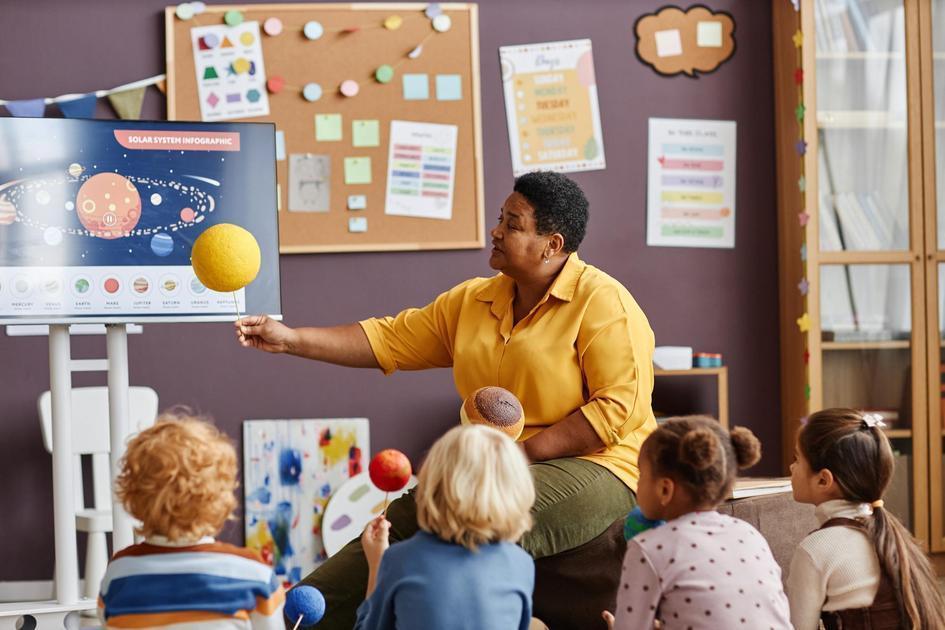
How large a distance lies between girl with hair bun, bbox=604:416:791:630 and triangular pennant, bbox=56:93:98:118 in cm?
255

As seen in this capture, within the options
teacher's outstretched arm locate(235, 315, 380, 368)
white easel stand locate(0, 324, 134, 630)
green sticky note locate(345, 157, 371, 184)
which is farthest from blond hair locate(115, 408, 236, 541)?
green sticky note locate(345, 157, 371, 184)

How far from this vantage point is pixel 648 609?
1.62 m

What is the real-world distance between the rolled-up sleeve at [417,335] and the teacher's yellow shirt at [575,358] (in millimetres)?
111

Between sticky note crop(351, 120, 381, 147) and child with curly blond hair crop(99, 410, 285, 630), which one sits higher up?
sticky note crop(351, 120, 381, 147)

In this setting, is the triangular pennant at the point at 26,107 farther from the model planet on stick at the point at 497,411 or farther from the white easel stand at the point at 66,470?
the model planet on stick at the point at 497,411

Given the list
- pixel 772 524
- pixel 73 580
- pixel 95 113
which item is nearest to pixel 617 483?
pixel 772 524

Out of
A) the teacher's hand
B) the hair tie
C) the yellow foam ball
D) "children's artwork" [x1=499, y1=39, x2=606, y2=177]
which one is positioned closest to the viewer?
the hair tie

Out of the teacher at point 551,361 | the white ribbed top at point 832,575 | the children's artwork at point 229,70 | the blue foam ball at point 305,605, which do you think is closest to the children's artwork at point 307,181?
the children's artwork at point 229,70

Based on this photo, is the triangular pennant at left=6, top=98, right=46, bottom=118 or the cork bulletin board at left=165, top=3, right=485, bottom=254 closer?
the triangular pennant at left=6, top=98, right=46, bottom=118

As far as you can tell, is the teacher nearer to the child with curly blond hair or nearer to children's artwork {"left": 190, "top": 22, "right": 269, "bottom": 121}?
the child with curly blond hair

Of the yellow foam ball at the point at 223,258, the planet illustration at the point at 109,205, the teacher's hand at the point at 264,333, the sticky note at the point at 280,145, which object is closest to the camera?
the yellow foam ball at the point at 223,258

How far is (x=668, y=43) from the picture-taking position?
12.4 ft

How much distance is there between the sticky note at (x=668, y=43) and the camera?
12.4ft

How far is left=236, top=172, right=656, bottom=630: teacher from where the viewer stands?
217 centimetres
